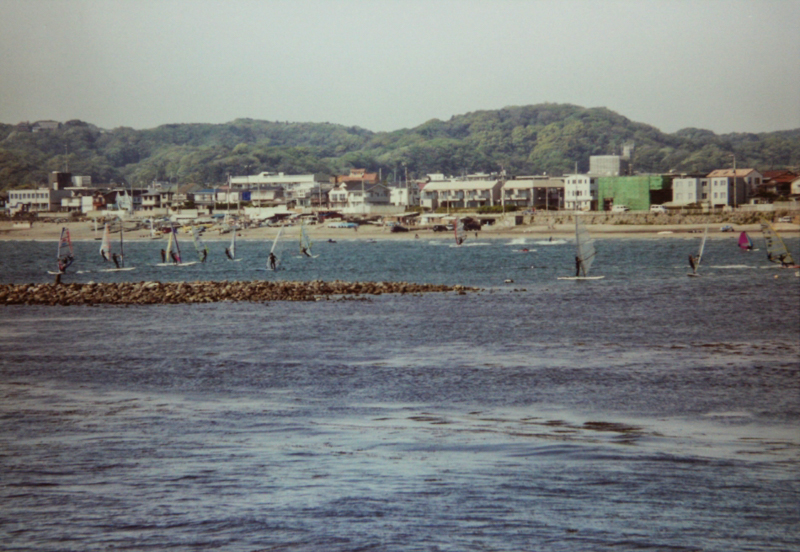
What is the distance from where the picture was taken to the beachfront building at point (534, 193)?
83.6 metres

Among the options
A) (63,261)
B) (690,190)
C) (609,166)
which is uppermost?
(609,166)

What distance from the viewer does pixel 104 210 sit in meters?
74.7

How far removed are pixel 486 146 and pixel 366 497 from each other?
159m

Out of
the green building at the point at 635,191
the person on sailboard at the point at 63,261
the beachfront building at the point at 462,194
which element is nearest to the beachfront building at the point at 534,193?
the beachfront building at the point at 462,194

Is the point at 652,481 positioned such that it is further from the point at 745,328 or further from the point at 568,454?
the point at 745,328

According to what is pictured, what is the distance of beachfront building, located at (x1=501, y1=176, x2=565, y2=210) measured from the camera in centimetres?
8362

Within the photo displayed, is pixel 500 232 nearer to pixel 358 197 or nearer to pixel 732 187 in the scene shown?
pixel 732 187

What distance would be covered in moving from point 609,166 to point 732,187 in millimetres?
21582

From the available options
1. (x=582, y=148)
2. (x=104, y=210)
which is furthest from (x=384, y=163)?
(x=104, y=210)

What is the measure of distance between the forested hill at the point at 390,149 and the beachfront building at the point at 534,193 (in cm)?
2161

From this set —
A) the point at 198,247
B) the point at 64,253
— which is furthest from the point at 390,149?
the point at 64,253

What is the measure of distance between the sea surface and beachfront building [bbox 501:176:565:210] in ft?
205

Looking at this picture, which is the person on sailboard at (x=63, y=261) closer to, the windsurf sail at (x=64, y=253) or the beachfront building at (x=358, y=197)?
the windsurf sail at (x=64, y=253)

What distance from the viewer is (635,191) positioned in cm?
7831
